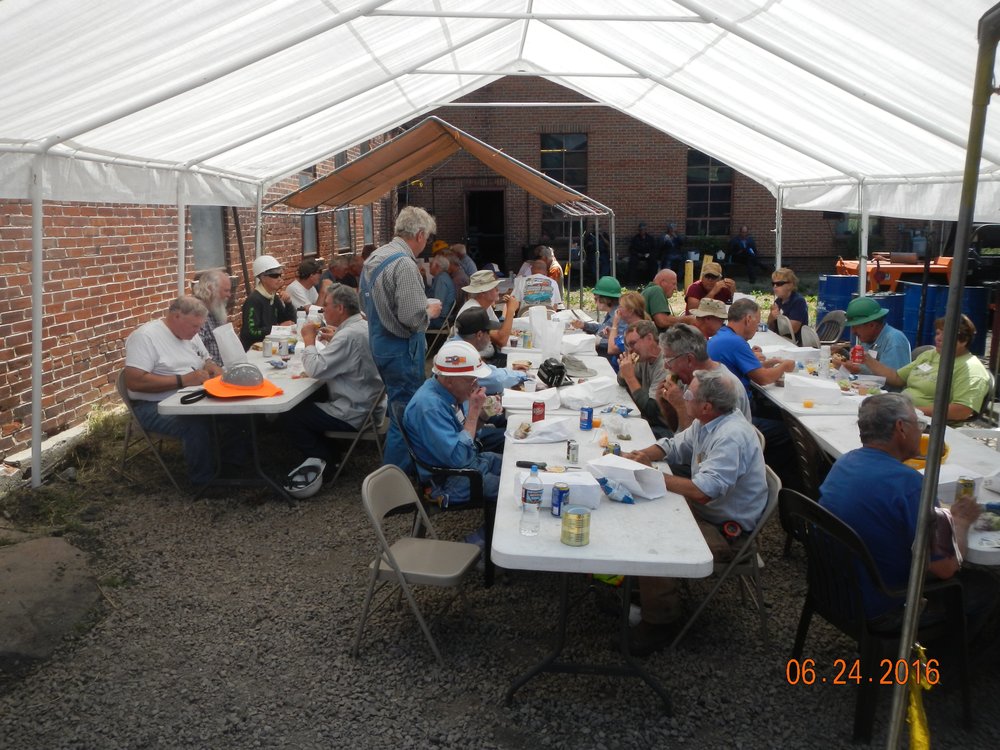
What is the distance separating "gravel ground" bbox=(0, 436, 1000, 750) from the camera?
316 centimetres

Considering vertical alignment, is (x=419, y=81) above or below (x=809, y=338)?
above

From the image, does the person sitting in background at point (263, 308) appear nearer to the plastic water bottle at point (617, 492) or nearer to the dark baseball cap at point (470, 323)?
the dark baseball cap at point (470, 323)

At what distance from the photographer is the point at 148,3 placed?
3662mm

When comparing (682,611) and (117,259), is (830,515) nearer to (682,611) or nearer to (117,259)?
(682,611)

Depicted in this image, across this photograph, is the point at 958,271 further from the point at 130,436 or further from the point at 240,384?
the point at 130,436

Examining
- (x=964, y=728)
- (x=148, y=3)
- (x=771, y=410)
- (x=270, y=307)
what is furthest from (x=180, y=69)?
(x=964, y=728)

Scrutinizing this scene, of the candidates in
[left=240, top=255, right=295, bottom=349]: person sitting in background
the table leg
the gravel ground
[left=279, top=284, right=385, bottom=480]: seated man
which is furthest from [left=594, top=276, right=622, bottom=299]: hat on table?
the table leg

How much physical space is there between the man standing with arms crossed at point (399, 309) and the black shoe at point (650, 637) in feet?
8.97

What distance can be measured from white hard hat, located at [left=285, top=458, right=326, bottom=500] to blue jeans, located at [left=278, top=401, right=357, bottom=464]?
155 mm

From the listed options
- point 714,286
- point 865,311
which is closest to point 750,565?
point 865,311

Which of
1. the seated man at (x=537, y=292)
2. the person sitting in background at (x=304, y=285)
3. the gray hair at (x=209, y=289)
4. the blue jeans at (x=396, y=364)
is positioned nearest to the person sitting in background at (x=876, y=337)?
the blue jeans at (x=396, y=364)

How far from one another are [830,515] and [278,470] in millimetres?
4615

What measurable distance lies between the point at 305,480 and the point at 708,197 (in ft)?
63.6

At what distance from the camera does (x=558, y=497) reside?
3217mm
